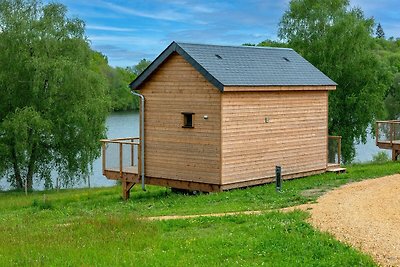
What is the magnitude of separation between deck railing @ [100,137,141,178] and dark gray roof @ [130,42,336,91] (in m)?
2.39

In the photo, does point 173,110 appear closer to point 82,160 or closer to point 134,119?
point 82,160

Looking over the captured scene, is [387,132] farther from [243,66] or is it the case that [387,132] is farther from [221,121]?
[221,121]

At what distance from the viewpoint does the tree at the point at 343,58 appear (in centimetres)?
4056

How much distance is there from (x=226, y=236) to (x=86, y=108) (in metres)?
23.2

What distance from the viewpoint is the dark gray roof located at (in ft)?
70.8

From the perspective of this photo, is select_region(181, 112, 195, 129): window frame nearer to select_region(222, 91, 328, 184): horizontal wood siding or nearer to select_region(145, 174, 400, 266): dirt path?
select_region(222, 91, 328, 184): horizontal wood siding

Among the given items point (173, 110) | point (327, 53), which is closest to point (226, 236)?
point (173, 110)

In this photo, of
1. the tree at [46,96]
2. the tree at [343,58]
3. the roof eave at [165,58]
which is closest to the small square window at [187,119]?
the roof eave at [165,58]

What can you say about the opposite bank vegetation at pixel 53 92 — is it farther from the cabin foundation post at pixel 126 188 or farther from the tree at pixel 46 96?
the cabin foundation post at pixel 126 188

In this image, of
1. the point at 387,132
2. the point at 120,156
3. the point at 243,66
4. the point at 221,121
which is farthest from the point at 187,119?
the point at 387,132

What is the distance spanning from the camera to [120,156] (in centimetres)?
2422

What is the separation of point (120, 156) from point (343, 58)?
71.4 feet

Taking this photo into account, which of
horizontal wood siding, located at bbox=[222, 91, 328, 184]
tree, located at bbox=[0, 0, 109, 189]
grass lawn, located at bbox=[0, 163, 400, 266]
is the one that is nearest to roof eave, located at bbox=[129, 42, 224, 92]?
horizontal wood siding, located at bbox=[222, 91, 328, 184]

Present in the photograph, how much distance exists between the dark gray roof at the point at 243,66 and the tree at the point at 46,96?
1164 centimetres
